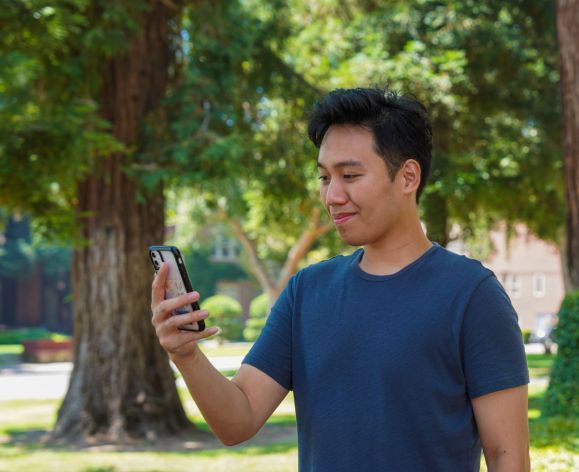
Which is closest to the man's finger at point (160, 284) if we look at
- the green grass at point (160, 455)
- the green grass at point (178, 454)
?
the green grass at point (178, 454)

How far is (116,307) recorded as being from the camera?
13727 millimetres

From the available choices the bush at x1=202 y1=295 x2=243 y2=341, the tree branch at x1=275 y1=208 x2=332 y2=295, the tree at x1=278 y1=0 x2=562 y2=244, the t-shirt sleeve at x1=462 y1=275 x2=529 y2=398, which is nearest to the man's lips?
the t-shirt sleeve at x1=462 y1=275 x2=529 y2=398

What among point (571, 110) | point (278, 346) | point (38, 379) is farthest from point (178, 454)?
point (38, 379)

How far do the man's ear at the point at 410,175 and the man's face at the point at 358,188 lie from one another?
0.08ft

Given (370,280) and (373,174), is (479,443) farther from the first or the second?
(373,174)

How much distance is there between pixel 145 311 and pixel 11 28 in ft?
16.4

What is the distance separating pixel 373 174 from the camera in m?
2.48

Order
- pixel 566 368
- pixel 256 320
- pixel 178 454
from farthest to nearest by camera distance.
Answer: pixel 256 320
pixel 178 454
pixel 566 368

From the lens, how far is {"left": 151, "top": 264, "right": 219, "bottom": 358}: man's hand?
2.22 meters

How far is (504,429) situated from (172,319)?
0.84 m

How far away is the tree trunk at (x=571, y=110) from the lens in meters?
12.2

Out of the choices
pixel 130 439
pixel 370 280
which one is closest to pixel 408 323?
pixel 370 280

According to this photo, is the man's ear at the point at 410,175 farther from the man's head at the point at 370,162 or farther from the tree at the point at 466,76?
the tree at the point at 466,76

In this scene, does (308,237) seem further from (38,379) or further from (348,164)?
(348,164)
